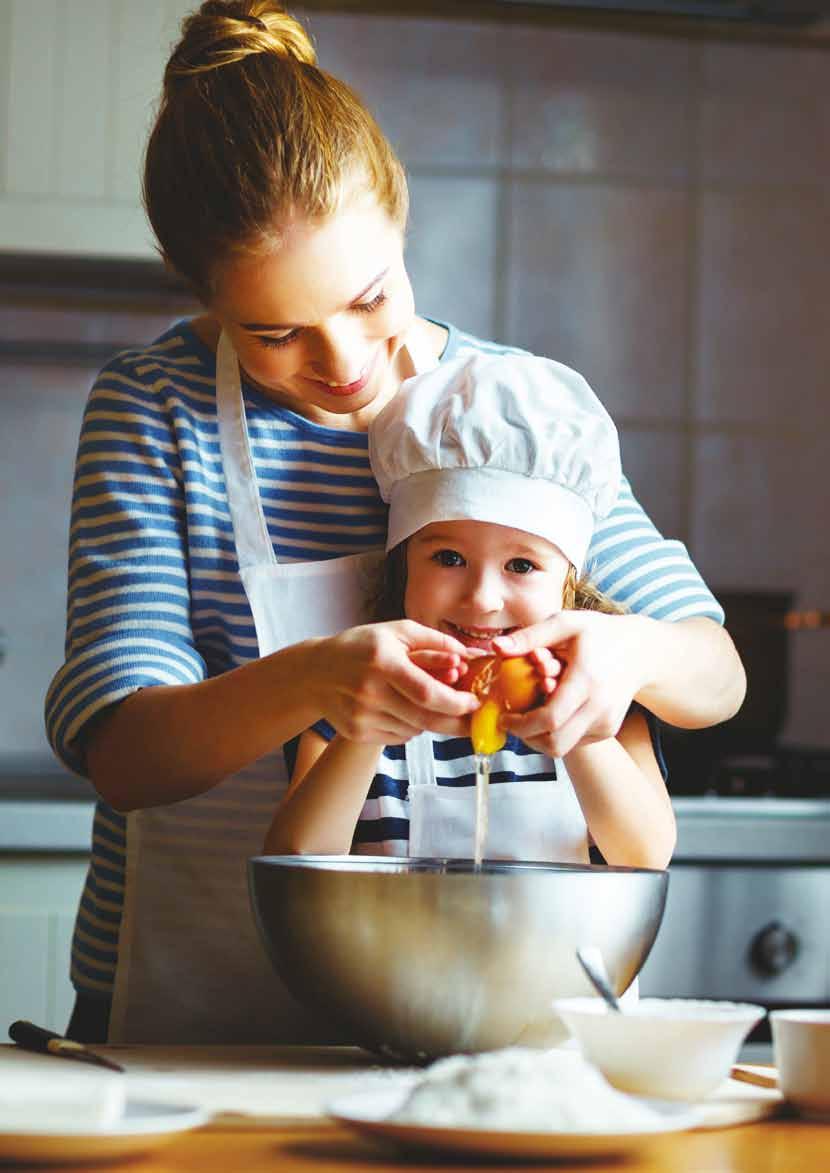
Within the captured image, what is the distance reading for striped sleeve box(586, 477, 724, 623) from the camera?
4.07 feet

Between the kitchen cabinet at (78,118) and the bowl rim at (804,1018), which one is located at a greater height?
the kitchen cabinet at (78,118)

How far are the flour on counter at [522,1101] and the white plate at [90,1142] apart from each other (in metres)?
0.10

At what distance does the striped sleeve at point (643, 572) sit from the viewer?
1.24 metres

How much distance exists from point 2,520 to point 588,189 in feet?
3.46

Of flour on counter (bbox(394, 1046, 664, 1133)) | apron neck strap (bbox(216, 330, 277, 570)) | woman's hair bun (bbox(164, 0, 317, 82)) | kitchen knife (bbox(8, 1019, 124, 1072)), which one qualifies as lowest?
kitchen knife (bbox(8, 1019, 124, 1072))

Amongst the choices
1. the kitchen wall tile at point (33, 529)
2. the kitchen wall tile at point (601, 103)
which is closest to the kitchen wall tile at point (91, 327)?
the kitchen wall tile at point (33, 529)

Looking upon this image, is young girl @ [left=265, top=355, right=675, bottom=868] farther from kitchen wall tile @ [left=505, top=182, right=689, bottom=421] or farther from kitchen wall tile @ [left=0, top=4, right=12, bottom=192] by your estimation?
kitchen wall tile @ [left=505, top=182, right=689, bottom=421]

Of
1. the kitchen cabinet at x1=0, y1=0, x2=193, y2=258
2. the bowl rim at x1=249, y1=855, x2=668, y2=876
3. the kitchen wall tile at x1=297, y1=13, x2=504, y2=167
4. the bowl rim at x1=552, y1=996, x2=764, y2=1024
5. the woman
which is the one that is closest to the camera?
the bowl rim at x1=552, y1=996, x2=764, y2=1024

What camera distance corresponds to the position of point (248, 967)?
48.7 inches

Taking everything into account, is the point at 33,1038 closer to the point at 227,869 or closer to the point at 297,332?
the point at 227,869

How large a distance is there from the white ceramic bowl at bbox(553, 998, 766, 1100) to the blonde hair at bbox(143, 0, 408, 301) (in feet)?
1.90

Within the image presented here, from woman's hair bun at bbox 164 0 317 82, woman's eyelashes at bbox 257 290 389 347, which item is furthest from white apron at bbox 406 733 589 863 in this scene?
→ woman's hair bun at bbox 164 0 317 82

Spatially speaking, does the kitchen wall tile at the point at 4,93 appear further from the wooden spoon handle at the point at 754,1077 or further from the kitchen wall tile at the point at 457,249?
the wooden spoon handle at the point at 754,1077

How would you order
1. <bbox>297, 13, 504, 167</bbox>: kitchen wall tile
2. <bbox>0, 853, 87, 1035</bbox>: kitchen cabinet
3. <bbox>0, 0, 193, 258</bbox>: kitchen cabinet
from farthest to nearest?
<bbox>297, 13, 504, 167</bbox>: kitchen wall tile → <bbox>0, 0, 193, 258</bbox>: kitchen cabinet → <bbox>0, 853, 87, 1035</bbox>: kitchen cabinet
